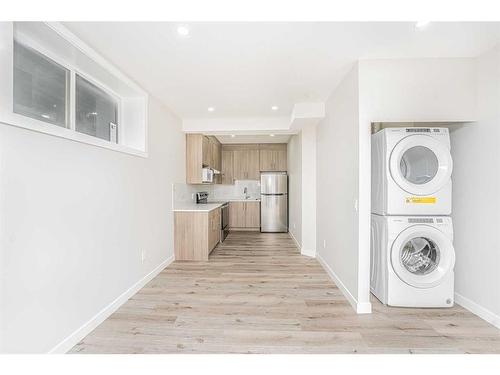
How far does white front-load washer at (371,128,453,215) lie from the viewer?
227 cm

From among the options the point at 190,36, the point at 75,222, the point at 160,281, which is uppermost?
the point at 190,36

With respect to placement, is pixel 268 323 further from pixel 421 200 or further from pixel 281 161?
pixel 281 161

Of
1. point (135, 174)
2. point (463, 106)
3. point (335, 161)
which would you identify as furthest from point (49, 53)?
point (463, 106)

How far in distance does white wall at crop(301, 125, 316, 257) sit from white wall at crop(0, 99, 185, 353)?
2.63 m

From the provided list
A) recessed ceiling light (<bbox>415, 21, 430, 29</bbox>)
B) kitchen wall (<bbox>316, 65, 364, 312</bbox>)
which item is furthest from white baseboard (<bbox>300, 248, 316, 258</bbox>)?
recessed ceiling light (<bbox>415, 21, 430, 29</bbox>)

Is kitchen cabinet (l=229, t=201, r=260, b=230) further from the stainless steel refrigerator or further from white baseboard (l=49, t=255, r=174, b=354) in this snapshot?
white baseboard (l=49, t=255, r=174, b=354)

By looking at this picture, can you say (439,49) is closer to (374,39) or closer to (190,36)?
(374,39)

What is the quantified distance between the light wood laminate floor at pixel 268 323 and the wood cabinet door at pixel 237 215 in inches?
133

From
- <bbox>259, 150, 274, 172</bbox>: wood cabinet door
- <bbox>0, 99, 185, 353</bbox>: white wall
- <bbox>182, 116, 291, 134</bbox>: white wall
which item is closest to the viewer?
<bbox>0, 99, 185, 353</bbox>: white wall

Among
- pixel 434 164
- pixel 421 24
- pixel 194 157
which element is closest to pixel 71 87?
pixel 194 157

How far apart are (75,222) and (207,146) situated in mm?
3359

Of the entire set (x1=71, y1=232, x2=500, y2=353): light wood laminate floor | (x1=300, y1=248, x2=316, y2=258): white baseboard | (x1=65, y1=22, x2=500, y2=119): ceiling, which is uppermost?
(x1=65, y1=22, x2=500, y2=119): ceiling

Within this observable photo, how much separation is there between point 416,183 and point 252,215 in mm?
4564

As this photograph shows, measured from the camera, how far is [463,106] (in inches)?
87.7
